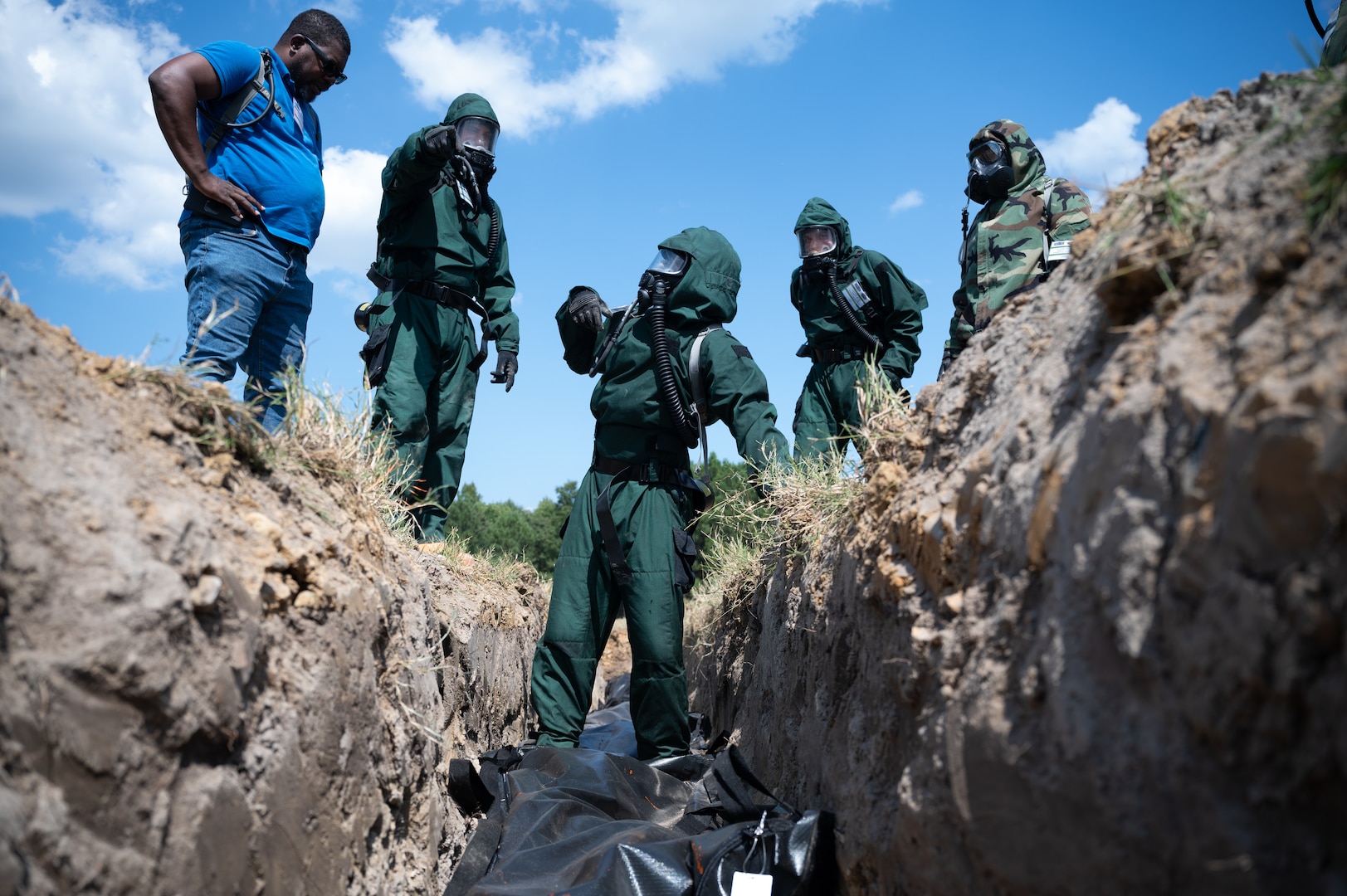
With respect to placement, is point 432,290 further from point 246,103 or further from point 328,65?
point 246,103

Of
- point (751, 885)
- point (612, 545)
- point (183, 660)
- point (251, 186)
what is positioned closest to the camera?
point (183, 660)

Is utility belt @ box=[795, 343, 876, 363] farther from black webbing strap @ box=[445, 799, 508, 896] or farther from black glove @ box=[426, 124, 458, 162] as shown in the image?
black webbing strap @ box=[445, 799, 508, 896]

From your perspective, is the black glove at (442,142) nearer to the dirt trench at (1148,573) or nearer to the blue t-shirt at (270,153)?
the blue t-shirt at (270,153)

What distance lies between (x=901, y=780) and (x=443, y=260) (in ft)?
12.0

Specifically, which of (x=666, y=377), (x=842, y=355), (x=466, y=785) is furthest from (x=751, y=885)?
(x=842, y=355)

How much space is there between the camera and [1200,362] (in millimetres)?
1244

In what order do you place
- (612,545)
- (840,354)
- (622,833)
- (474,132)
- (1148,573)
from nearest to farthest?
1. (1148,573)
2. (622,833)
3. (612,545)
4. (474,132)
5. (840,354)

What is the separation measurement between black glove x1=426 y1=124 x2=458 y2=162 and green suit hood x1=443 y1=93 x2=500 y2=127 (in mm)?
378

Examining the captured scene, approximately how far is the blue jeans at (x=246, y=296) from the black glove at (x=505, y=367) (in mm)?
1487

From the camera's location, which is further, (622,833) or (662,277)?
(662,277)

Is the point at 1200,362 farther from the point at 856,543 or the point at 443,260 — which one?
the point at 443,260

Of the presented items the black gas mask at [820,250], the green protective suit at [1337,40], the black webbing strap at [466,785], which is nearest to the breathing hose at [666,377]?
the black webbing strap at [466,785]

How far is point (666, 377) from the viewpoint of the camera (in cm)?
396

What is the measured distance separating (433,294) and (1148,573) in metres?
4.00
